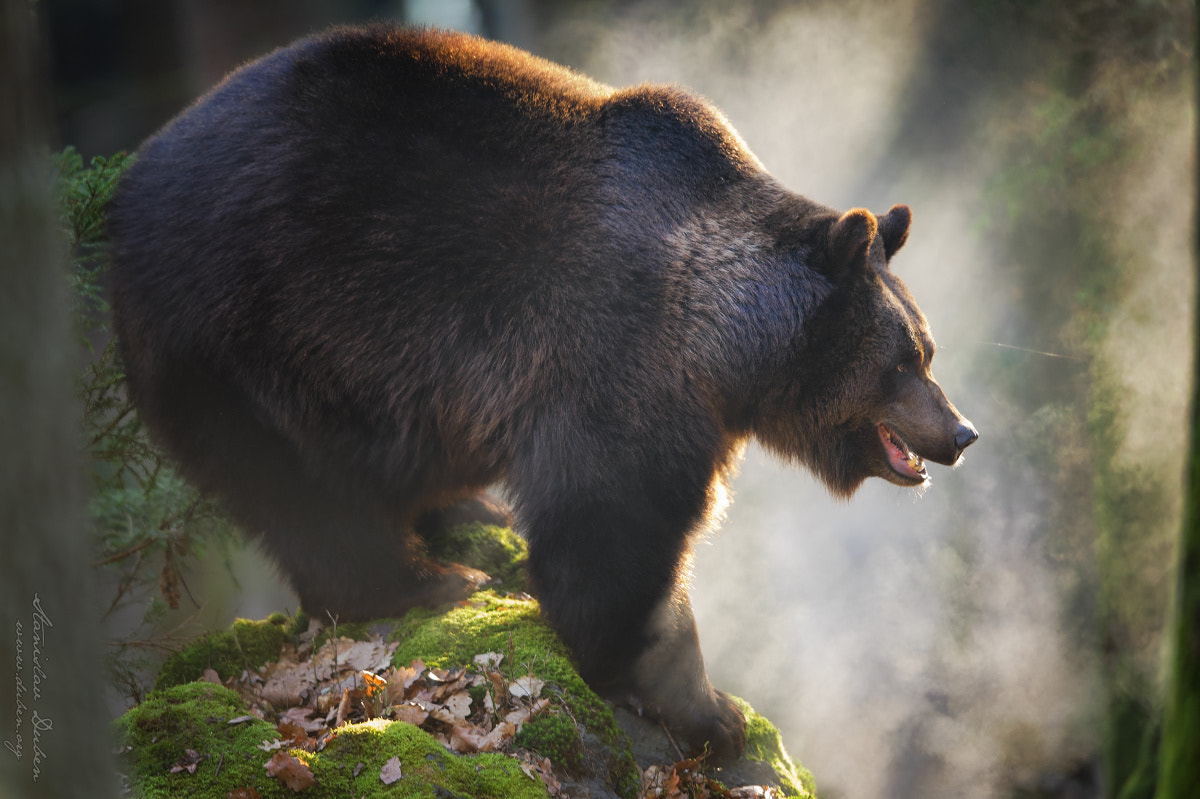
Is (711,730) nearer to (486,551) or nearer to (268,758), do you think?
(486,551)

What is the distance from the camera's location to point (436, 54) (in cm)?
407

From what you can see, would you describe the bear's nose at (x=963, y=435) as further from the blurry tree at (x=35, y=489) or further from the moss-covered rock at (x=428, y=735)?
the blurry tree at (x=35, y=489)

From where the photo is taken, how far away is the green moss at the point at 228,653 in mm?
4008

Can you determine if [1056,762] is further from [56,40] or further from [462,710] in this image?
[56,40]

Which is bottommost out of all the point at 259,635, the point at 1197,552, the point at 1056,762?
the point at 259,635

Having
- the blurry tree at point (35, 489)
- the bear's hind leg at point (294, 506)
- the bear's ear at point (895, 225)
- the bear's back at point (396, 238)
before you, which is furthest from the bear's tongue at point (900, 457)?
the blurry tree at point (35, 489)

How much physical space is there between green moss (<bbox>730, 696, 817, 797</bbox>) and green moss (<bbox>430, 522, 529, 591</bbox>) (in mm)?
1611

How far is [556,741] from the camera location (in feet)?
10.7

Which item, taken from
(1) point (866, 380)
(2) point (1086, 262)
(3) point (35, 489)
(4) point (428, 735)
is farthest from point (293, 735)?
(2) point (1086, 262)

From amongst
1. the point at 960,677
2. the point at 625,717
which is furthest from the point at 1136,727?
the point at 625,717

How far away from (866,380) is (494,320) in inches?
81.7

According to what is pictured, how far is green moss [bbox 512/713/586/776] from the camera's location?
3.22 meters

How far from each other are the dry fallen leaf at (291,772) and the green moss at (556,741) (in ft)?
2.97

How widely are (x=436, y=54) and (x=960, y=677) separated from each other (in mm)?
8454
